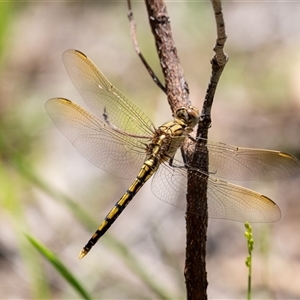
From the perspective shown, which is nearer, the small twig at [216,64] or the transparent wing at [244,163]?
the small twig at [216,64]

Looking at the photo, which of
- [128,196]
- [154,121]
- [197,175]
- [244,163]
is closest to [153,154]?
[128,196]

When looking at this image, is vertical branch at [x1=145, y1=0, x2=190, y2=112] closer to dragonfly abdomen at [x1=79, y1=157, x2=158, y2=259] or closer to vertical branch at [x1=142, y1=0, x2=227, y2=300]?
vertical branch at [x1=142, y1=0, x2=227, y2=300]

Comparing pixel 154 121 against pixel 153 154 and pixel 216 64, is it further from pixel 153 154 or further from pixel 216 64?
pixel 216 64

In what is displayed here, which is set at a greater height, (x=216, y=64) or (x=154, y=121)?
(x=154, y=121)

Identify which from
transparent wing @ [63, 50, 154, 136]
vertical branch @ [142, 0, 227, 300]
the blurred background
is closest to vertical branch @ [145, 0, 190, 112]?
vertical branch @ [142, 0, 227, 300]

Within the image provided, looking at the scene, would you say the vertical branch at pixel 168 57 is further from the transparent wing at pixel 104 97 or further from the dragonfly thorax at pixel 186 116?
the transparent wing at pixel 104 97

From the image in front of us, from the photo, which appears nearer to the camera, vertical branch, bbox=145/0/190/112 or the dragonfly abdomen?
vertical branch, bbox=145/0/190/112

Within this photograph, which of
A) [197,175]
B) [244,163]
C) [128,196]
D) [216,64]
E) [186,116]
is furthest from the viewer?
[128,196]

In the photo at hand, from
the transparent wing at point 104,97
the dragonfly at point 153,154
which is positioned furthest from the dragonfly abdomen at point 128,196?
the transparent wing at point 104,97
